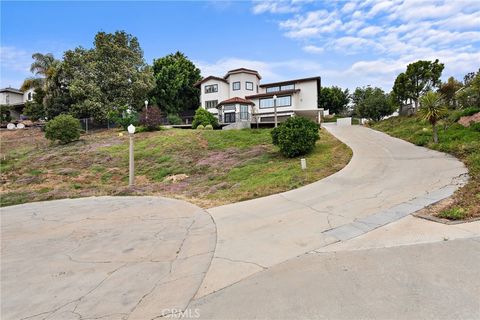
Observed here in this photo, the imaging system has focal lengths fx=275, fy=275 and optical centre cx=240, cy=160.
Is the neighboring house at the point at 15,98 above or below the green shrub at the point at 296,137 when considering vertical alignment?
above

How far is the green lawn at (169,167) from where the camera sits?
1174 centimetres

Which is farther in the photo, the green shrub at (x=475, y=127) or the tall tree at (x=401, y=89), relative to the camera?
the tall tree at (x=401, y=89)

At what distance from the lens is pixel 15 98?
55094 millimetres

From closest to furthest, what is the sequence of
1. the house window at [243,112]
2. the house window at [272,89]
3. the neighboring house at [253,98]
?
1. the house window at [243,112]
2. the neighboring house at [253,98]
3. the house window at [272,89]

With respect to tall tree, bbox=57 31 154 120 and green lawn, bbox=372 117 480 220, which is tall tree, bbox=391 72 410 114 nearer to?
green lawn, bbox=372 117 480 220

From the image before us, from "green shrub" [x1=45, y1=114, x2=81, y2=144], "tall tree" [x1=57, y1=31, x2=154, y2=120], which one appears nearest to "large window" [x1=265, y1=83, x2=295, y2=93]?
"tall tree" [x1=57, y1=31, x2=154, y2=120]

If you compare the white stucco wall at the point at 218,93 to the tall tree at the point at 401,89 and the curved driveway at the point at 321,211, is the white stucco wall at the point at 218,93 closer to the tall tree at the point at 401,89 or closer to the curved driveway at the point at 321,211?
the tall tree at the point at 401,89

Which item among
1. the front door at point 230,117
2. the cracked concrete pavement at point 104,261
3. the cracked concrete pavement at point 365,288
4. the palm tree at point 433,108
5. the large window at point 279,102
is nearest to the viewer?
the cracked concrete pavement at point 365,288

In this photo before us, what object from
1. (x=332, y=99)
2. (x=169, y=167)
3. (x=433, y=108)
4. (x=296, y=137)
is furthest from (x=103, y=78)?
(x=332, y=99)

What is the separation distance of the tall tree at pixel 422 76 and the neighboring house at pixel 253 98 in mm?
13925

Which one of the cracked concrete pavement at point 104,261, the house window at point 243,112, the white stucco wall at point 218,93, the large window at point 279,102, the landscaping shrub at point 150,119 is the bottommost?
the cracked concrete pavement at point 104,261

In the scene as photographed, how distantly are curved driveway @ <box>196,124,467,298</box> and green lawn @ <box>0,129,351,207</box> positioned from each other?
140cm

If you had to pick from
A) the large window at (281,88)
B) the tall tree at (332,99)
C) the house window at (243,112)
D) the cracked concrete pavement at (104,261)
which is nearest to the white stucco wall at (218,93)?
the house window at (243,112)

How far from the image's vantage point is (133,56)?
38.8 meters
